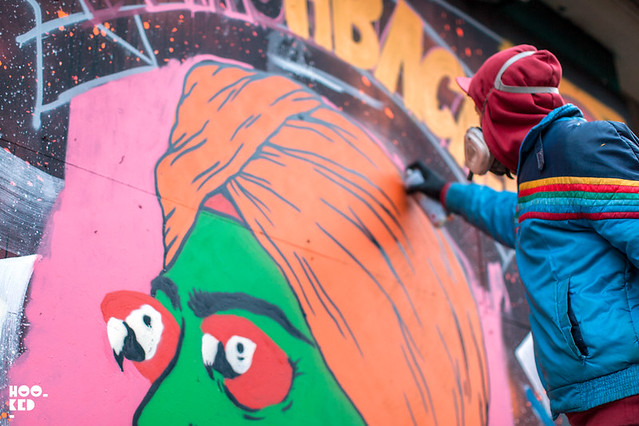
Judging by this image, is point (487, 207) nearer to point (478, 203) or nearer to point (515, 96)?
point (478, 203)

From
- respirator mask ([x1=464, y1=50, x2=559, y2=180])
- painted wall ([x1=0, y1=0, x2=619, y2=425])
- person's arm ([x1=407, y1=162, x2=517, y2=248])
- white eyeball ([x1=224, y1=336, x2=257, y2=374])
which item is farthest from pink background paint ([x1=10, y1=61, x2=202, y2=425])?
person's arm ([x1=407, y1=162, x2=517, y2=248])

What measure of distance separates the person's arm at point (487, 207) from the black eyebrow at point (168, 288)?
1.22m

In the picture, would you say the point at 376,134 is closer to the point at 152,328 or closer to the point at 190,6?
the point at 190,6

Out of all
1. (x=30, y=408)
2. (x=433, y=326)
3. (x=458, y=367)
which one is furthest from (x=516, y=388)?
(x=30, y=408)

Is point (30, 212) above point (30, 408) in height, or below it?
above

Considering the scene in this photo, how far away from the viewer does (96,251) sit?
196 cm

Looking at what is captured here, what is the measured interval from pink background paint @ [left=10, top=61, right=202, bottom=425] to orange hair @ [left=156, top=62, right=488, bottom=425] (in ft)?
0.24

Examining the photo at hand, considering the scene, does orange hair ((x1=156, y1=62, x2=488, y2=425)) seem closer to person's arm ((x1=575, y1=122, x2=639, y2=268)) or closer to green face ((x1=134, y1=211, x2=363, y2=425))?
green face ((x1=134, y1=211, x2=363, y2=425))

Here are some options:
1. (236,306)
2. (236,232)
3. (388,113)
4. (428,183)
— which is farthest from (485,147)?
A: (236,306)

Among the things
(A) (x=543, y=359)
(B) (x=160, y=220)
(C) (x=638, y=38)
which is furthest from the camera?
(C) (x=638, y=38)

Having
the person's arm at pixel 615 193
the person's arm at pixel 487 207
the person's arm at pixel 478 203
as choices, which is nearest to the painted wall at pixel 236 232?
the person's arm at pixel 478 203

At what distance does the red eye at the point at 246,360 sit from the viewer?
6.93 ft

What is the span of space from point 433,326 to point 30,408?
170 centimetres

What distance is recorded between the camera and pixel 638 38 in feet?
15.6
